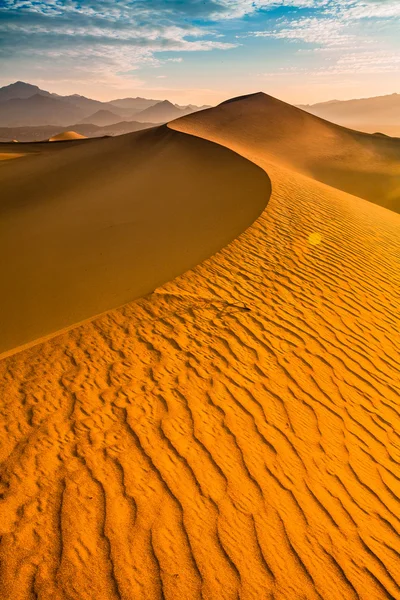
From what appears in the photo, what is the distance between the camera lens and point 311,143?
84.9 feet

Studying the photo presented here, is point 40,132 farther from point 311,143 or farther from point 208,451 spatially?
point 208,451

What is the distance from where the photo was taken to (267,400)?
3820 millimetres

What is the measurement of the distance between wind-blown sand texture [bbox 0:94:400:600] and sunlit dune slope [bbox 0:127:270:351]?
99 cm

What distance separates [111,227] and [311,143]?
2140cm

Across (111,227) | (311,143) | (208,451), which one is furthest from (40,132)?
(208,451)

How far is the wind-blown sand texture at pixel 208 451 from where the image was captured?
2.42 meters

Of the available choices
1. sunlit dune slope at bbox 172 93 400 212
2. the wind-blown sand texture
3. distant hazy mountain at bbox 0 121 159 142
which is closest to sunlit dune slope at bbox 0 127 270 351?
the wind-blown sand texture

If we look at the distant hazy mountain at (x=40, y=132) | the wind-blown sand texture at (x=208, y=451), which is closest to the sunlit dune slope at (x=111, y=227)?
the wind-blown sand texture at (x=208, y=451)

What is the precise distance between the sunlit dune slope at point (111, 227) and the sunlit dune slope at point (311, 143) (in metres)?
7.93

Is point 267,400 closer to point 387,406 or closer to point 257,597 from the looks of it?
point 387,406


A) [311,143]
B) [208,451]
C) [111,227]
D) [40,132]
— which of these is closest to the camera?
[208,451]

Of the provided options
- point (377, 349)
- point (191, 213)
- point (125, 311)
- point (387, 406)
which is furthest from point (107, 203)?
point (387, 406)

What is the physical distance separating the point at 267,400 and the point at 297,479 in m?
0.87

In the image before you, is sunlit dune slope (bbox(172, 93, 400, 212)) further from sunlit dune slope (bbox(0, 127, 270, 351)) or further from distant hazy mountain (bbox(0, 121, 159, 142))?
distant hazy mountain (bbox(0, 121, 159, 142))
